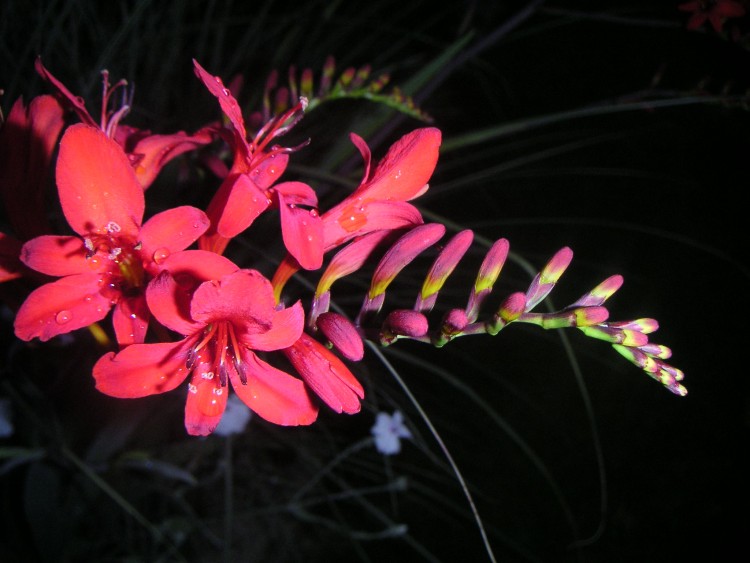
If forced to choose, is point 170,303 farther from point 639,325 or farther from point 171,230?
point 639,325

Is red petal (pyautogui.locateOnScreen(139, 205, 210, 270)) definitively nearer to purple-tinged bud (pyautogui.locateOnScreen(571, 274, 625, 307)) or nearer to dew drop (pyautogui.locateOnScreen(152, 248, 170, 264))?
dew drop (pyautogui.locateOnScreen(152, 248, 170, 264))

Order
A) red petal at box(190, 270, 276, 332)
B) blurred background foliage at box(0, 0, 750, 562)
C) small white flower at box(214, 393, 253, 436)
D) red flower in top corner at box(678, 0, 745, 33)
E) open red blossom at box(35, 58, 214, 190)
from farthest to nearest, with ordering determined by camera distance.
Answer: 1. blurred background foliage at box(0, 0, 750, 562)
2. small white flower at box(214, 393, 253, 436)
3. red flower in top corner at box(678, 0, 745, 33)
4. open red blossom at box(35, 58, 214, 190)
5. red petal at box(190, 270, 276, 332)

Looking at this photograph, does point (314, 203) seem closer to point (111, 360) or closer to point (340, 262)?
point (340, 262)

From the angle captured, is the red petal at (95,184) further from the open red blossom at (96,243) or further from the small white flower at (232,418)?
the small white flower at (232,418)

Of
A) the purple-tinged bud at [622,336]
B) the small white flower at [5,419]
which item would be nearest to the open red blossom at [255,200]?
the purple-tinged bud at [622,336]

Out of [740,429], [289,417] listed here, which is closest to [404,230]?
[289,417]

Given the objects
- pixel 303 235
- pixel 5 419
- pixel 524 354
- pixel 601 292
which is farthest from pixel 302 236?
pixel 524 354

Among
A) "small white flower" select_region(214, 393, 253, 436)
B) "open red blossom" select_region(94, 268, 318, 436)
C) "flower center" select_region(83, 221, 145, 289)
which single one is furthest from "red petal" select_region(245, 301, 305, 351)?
"small white flower" select_region(214, 393, 253, 436)
